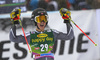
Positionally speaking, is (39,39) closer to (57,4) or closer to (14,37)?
(14,37)

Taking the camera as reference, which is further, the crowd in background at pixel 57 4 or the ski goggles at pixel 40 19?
the crowd in background at pixel 57 4

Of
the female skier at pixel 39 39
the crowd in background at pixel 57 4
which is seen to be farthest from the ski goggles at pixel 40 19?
the crowd in background at pixel 57 4

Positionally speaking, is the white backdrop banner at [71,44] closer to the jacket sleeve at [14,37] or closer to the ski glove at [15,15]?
the jacket sleeve at [14,37]

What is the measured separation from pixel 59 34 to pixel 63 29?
1.68 meters

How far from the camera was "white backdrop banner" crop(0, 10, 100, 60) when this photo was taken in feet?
18.3

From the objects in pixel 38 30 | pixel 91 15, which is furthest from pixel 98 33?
pixel 38 30

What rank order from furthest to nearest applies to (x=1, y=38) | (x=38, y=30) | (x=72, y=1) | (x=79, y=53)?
(x=72, y=1)
(x=79, y=53)
(x=1, y=38)
(x=38, y=30)

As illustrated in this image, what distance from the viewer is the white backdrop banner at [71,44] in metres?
5.57

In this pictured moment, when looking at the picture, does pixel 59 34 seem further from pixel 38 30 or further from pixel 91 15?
pixel 91 15

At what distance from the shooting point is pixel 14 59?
561cm

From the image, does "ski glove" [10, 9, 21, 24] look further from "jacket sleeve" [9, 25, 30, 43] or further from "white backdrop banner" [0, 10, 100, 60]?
"white backdrop banner" [0, 10, 100, 60]

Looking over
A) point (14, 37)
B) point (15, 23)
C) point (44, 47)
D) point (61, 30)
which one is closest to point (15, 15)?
point (15, 23)

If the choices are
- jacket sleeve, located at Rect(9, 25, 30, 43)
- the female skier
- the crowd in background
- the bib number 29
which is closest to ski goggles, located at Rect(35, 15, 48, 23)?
the female skier

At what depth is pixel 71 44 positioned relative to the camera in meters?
5.92
